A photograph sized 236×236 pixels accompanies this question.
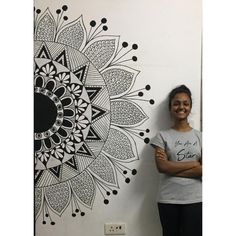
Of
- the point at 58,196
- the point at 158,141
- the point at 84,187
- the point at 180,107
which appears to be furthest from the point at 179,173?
the point at 58,196

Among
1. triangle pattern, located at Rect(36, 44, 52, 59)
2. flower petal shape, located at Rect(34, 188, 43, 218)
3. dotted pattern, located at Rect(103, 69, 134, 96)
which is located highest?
triangle pattern, located at Rect(36, 44, 52, 59)

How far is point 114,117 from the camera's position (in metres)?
1.53

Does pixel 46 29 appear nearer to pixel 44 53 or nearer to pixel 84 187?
pixel 44 53

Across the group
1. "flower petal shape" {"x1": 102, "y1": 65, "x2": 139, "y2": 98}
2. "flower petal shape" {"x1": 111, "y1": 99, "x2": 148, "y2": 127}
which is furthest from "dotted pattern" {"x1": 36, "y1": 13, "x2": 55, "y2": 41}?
"flower petal shape" {"x1": 111, "y1": 99, "x2": 148, "y2": 127}

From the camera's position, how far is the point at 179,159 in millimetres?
1460

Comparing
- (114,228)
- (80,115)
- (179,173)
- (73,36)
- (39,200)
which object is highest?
(73,36)

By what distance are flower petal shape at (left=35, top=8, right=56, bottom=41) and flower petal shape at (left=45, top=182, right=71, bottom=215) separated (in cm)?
66

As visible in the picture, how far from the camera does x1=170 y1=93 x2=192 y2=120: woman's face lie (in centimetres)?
147

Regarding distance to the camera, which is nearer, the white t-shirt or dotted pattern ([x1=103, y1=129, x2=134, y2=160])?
the white t-shirt

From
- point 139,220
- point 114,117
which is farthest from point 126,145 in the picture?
point 139,220

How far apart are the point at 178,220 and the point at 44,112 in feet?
2.56

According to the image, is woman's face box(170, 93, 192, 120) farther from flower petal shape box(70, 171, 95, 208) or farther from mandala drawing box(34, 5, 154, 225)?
flower petal shape box(70, 171, 95, 208)
